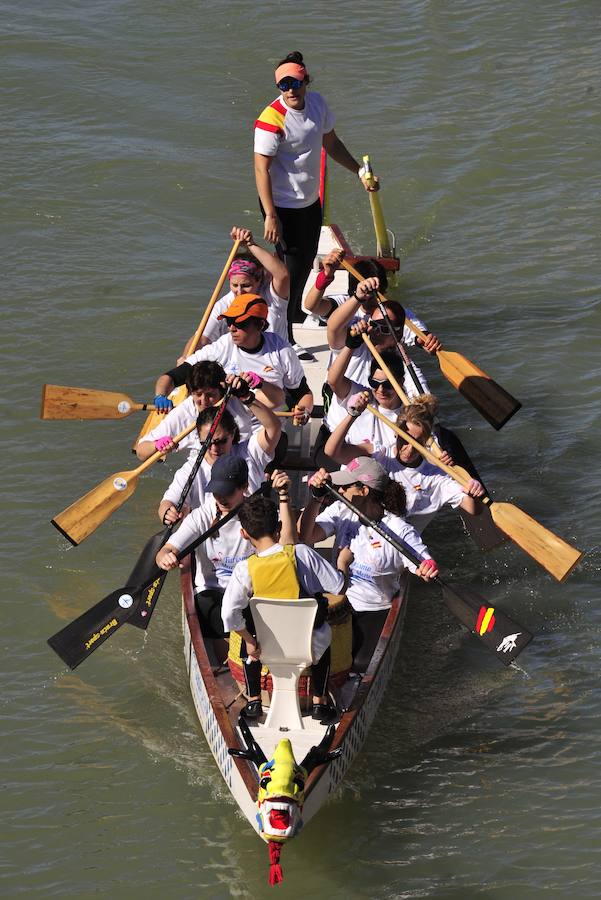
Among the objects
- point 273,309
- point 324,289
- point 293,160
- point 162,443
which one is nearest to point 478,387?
point 324,289

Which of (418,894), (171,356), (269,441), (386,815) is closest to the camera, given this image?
(418,894)

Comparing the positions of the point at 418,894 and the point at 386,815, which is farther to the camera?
the point at 386,815

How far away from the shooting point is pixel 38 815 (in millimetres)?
8188

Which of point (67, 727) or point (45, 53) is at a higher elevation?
point (45, 53)

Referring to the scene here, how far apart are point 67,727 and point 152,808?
3.19ft

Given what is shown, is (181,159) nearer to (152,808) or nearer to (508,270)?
(508,270)

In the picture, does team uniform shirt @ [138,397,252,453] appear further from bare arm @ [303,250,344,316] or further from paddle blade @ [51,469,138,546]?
bare arm @ [303,250,344,316]

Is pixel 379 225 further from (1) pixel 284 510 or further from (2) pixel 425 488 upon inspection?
(1) pixel 284 510

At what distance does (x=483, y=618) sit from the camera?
328 inches

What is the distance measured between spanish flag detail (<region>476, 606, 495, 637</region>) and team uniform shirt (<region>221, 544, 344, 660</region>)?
A: 1.13 meters

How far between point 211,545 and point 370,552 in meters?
0.98

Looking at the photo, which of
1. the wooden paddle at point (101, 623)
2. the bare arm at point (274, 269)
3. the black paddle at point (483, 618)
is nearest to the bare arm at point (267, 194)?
the bare arm at point (274, 269)

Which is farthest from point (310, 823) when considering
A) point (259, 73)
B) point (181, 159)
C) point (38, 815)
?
point (259, 73)

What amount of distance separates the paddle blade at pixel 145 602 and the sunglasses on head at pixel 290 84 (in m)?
3.74
